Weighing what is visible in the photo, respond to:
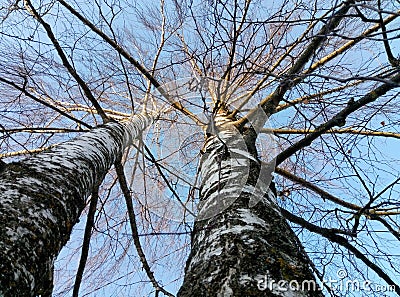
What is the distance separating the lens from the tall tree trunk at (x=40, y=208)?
3.14ft

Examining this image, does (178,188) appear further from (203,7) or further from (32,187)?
(32,187)

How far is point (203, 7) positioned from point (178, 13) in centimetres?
72

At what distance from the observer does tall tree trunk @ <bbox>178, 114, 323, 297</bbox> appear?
0.89m

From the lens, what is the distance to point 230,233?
1.17 metres

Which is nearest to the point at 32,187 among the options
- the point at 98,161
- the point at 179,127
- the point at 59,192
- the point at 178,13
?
the point at 59,192

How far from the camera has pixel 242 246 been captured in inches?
41.8

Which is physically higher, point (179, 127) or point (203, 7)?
point (179, 127)

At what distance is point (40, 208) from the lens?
1184mm

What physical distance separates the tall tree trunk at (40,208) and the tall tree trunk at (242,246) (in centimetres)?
48

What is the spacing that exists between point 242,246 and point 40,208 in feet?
2.42

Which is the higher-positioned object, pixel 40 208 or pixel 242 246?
pixel 40 208

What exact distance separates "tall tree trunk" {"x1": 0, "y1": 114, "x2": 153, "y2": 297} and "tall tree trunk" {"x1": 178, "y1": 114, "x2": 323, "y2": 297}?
0.48m

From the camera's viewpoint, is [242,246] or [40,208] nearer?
[242,246]

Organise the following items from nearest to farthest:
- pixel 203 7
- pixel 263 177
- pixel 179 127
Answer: pixel 263 177, pixel 203 7, pixel 179 127
